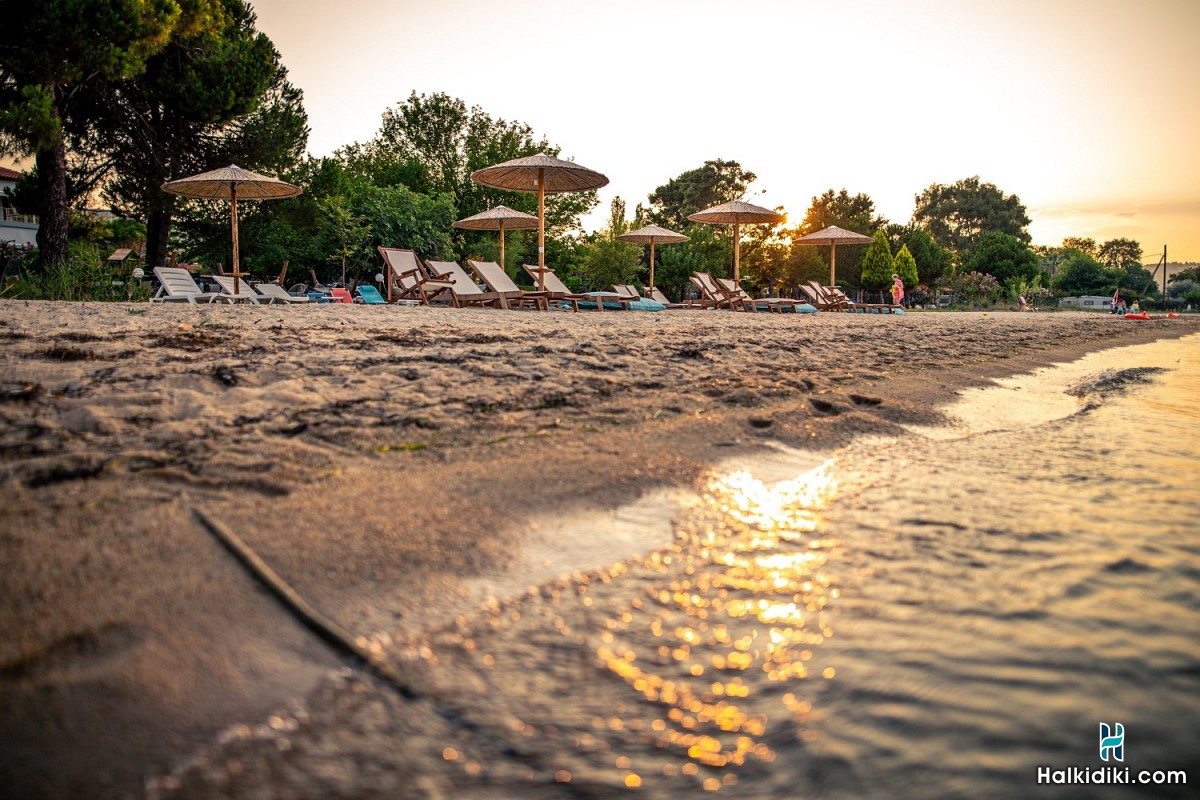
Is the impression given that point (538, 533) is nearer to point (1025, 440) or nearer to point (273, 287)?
point (1025, 440)

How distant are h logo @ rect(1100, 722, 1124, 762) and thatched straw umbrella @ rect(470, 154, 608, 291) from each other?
37.6 ft

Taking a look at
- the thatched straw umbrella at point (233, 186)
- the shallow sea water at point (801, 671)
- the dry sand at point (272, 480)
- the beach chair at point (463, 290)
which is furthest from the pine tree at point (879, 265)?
the shallow sea water at point (801, 671)

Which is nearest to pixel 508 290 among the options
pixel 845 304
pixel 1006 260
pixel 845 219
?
pixel 845 304

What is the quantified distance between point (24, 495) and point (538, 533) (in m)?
1.36

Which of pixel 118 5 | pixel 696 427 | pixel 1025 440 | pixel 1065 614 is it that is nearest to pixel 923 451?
pixel 1025 440

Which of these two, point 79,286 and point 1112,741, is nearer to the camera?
point 1112,741

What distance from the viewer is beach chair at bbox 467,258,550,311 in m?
11.7

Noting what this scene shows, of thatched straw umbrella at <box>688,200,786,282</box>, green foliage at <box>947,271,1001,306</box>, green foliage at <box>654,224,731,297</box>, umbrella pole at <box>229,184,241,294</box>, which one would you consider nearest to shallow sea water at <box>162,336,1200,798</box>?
umbrella pole at <box>229,184,241,294</box>

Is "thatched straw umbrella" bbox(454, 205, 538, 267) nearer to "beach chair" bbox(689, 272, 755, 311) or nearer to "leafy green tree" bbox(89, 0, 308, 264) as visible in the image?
"beach chair" bbox(689, 272, 755, 311)

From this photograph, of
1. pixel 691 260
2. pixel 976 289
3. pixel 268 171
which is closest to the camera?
pixel 268 171

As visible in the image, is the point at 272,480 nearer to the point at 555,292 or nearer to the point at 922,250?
the point at 555,292

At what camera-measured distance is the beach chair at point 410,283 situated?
37.7 ft

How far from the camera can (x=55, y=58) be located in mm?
11000

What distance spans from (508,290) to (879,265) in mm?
20608
